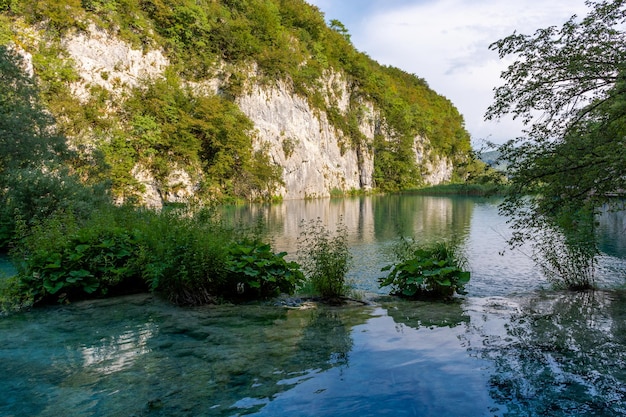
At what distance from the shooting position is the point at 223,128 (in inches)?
1738

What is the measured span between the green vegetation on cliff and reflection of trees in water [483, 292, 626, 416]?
1852 cm

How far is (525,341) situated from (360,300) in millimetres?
3133

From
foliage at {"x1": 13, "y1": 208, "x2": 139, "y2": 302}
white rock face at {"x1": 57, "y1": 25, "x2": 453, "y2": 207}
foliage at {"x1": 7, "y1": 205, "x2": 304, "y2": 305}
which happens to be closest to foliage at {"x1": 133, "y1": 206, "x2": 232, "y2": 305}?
foliage at {"x1": 7, "y1": 205, "x2": 304, "y2": 305}

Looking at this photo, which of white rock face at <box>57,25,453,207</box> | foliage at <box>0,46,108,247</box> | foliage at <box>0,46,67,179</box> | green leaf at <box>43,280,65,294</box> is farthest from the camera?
white rock face at <box>57,25,453,207</box>

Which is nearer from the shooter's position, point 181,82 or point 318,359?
point 318,359

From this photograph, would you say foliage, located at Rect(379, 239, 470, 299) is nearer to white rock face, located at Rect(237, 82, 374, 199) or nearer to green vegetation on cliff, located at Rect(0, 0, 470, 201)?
green vegetation on cliff, located at Rect(0, 0, 470, 201)

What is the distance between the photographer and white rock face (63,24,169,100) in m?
33.5

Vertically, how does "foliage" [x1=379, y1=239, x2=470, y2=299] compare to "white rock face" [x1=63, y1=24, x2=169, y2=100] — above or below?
below

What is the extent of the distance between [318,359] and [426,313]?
2.85 m

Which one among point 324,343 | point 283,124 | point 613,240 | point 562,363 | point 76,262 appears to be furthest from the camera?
point 283,124

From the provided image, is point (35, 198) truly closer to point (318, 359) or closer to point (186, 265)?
point (186, 265)

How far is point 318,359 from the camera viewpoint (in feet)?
15.4

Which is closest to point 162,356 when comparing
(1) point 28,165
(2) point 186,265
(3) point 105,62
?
(2) point 186,265

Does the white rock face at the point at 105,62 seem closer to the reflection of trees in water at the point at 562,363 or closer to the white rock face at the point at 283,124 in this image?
the white rock face at the point at 283,124
